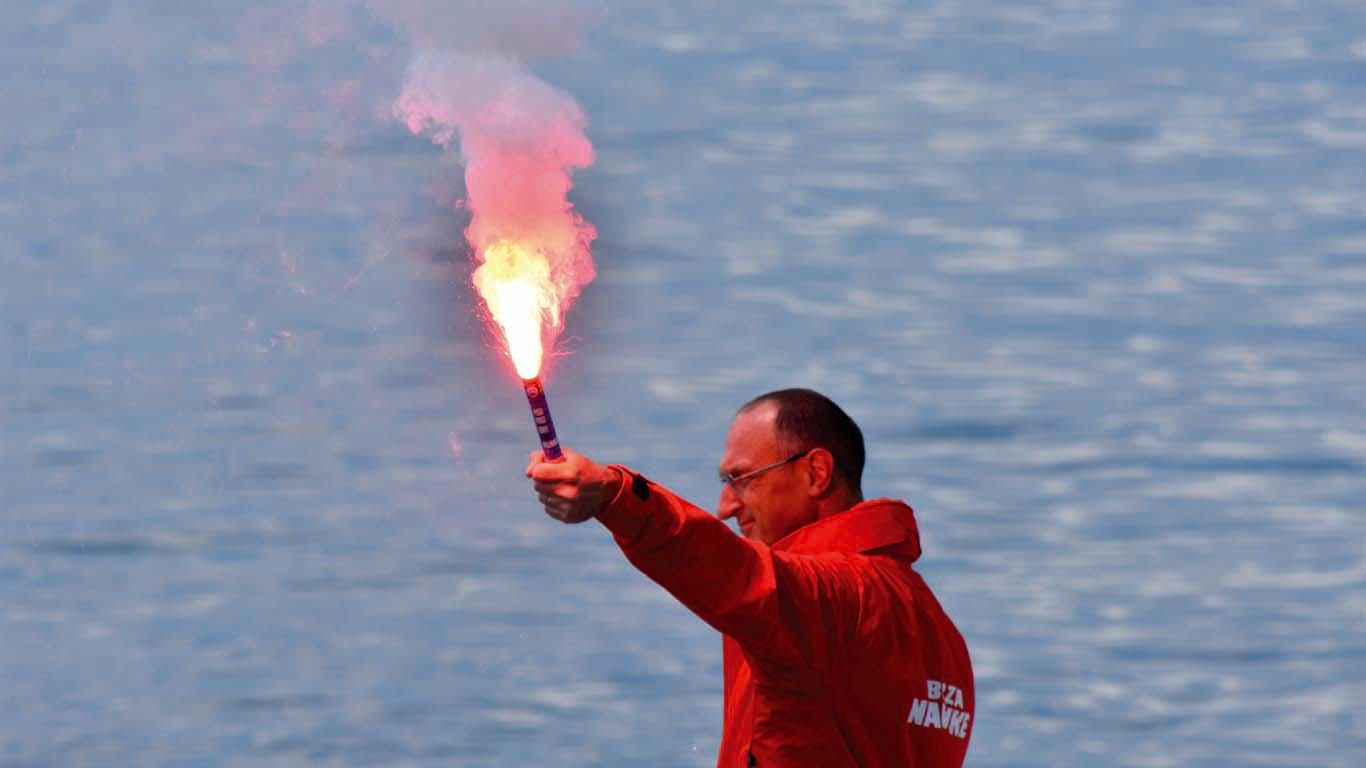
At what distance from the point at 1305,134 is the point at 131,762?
23.1 feet

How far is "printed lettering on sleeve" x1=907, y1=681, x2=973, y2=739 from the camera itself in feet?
10.3

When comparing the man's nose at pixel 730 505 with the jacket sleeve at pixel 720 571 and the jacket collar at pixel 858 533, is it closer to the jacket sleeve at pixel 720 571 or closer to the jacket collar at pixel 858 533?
the jacket collar at pixel 858 533

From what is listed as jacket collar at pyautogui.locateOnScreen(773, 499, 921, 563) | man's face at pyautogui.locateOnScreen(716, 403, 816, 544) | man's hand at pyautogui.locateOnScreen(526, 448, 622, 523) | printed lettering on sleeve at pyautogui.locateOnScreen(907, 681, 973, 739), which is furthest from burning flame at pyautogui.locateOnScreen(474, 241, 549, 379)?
printed lettering on sleeve at pyautogui.locateOnScreen(907, 681, 973, 739)

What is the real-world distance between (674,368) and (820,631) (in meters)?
6.71

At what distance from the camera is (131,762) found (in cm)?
696

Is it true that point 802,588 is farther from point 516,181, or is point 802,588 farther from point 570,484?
point 516,181

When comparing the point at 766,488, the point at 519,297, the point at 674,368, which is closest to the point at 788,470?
the point at 766,488

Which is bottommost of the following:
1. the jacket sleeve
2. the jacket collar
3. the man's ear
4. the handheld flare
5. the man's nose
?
the jacket sleeve

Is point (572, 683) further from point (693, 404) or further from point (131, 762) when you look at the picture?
point (693, 404)

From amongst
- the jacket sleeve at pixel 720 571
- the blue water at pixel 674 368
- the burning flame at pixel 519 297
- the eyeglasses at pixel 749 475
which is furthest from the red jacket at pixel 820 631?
the blue water at pixel 674 368

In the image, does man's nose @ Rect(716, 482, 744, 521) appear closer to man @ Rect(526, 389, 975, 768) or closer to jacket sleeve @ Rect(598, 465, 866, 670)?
man @ Rect(526, 389, 975, 768)

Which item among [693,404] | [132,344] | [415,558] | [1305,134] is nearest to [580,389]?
[693,404]

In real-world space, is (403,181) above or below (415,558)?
above

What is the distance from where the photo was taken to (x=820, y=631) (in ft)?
9.61
